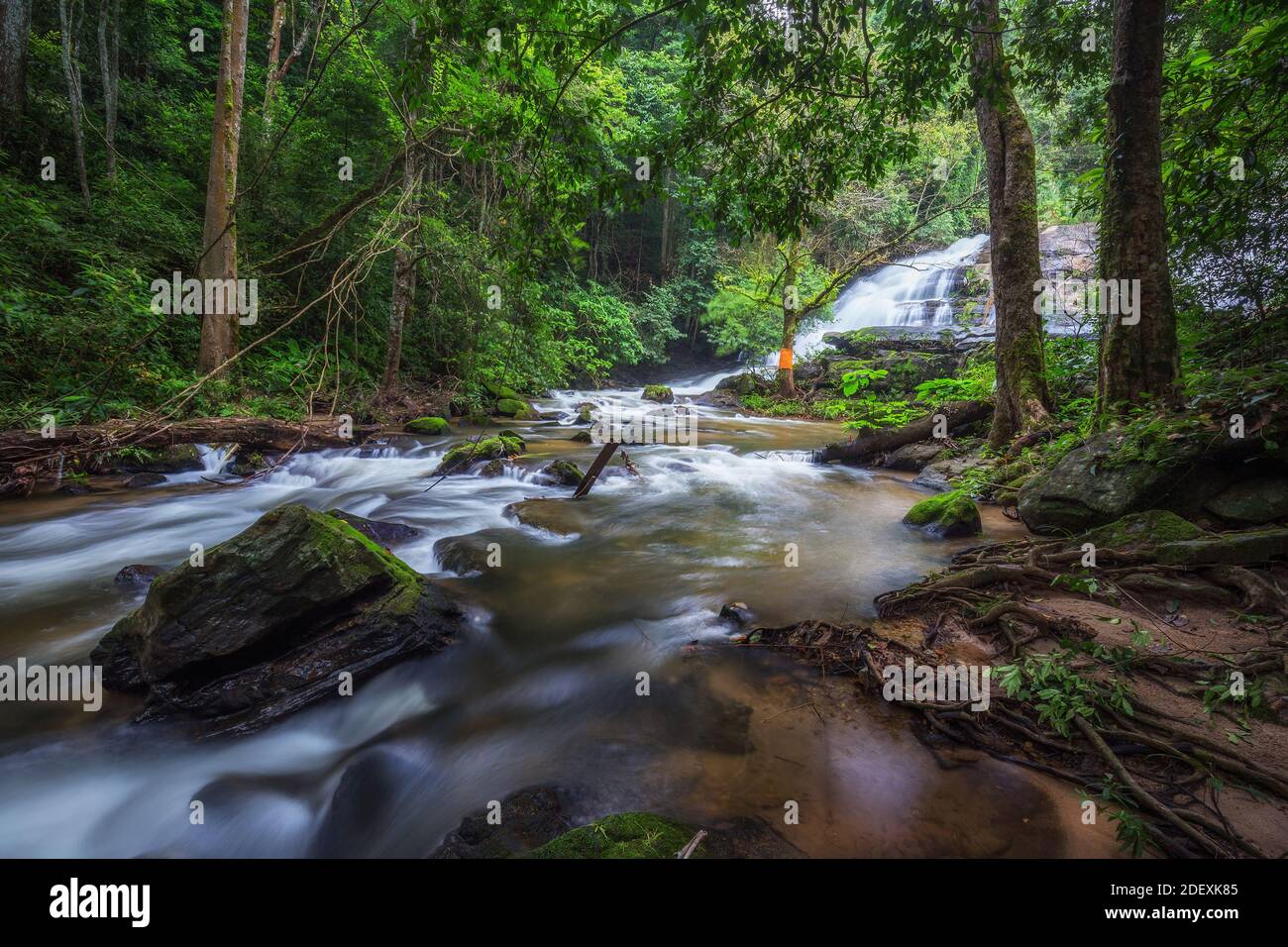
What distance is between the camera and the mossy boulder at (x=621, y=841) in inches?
78.5

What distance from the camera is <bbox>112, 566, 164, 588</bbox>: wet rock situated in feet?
16.8

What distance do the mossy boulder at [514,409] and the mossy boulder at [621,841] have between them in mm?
13443

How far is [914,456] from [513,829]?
9.15 meters

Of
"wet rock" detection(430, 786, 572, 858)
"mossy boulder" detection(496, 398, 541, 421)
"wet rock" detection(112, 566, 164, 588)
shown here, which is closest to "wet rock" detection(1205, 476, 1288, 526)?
"wet rock" detection(430, 786, 572, 858)

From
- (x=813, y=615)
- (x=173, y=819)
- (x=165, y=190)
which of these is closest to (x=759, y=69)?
(x=813, y=615)

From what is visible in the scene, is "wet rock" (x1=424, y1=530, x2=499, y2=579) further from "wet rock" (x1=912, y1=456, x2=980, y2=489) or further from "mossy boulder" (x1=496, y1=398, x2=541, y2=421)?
"mossy boulder" (x1=496, y1=398, x2=541, y2=421)

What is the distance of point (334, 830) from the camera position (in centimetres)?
289

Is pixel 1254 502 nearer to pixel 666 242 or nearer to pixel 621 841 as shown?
pixel 621 841

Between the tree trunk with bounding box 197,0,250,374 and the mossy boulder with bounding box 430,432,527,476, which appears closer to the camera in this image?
the tree trunk with bounding box 197,0,250,374

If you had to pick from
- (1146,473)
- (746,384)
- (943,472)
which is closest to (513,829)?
(1146,473)

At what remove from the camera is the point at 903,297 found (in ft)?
85.5

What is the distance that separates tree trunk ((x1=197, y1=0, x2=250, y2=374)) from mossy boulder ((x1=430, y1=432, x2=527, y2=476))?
13.6 feet

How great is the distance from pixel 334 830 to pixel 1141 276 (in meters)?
7.29

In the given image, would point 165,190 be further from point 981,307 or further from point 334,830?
point 981,307
